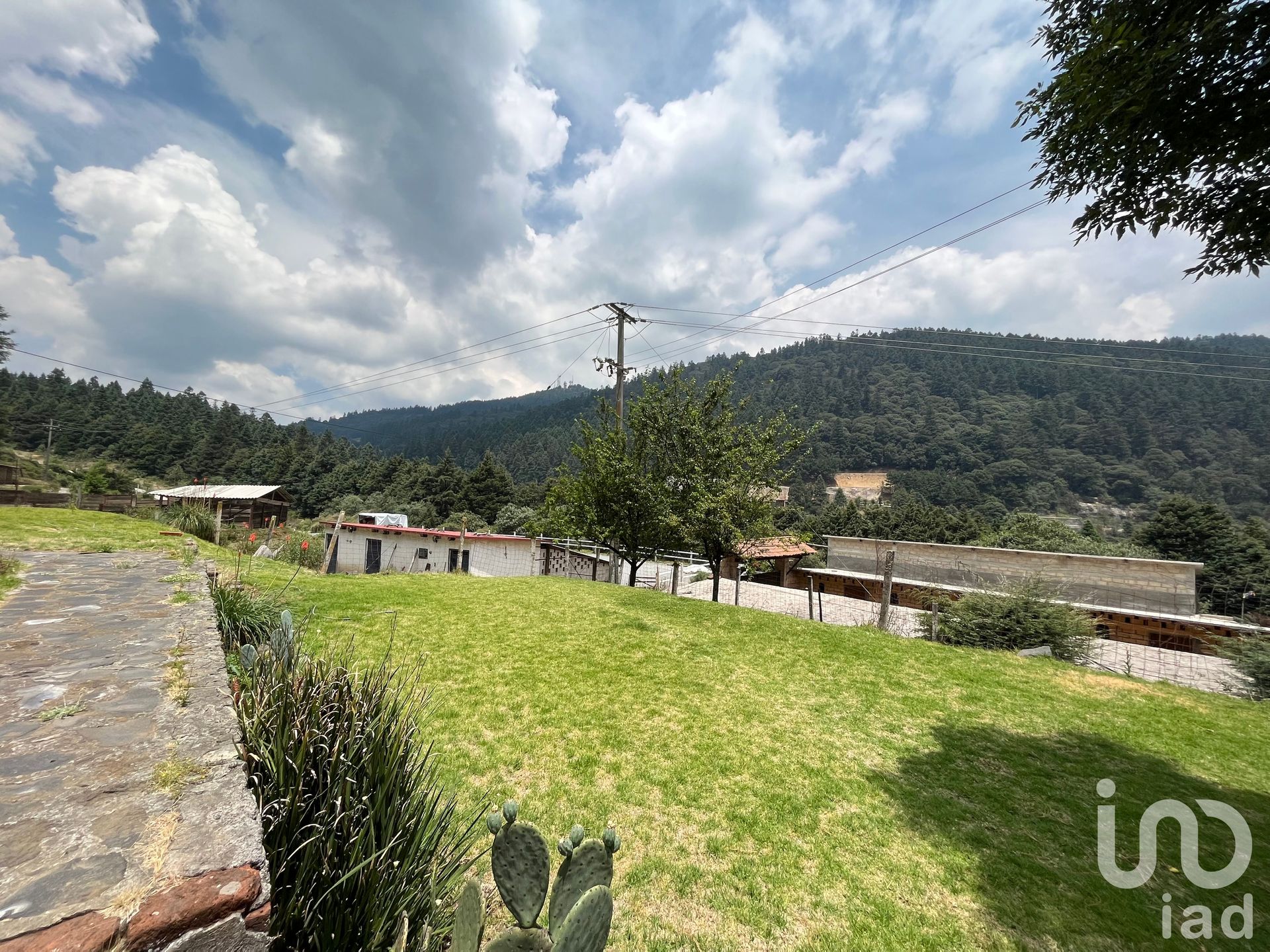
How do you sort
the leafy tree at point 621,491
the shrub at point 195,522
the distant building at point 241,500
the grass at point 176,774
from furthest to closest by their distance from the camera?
the distant building at point 241,500 < the shrub at point 195,522 < the leafy tree at point 621,491 < the grass at point 176,774

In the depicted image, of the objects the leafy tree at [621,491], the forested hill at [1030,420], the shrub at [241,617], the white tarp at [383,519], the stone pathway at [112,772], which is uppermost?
the forested hill at [1030,420]

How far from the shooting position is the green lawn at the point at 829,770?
9.80ft

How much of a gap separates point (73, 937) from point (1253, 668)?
1568 centimetres

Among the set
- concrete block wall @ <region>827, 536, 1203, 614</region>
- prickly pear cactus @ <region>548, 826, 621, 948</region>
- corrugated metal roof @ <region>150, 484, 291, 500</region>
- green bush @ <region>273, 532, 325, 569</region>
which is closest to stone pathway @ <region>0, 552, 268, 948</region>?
prickly pear cactus @ <region>548, 826, 621, 948</region>

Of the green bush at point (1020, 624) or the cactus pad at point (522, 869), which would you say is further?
the green bush at point (1020, 624)

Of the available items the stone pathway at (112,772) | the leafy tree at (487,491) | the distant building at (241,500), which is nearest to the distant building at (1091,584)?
the stone pathway at (112,772)

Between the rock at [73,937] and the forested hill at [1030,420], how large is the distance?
258 feet

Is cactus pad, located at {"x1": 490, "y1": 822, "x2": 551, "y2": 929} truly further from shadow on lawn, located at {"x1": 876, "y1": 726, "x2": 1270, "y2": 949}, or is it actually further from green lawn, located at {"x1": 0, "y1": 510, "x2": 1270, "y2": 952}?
shadow on lawn, located at {"x1": 876, "y1": 726, "x2": 1270, "y2": 949}

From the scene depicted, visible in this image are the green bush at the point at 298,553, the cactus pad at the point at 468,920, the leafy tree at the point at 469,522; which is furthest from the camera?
the leafy tree at the point at 469,522

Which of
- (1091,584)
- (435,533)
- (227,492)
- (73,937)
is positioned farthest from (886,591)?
(227,492)

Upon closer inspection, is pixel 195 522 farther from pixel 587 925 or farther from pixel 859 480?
pixel 859 480

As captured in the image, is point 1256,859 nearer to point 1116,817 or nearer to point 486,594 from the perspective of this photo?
point 1116,817

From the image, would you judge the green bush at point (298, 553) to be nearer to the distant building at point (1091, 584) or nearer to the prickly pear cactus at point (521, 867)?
the prickly pear cactus at point (521, 867)

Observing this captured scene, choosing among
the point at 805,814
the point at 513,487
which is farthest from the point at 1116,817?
the point at 513,487
